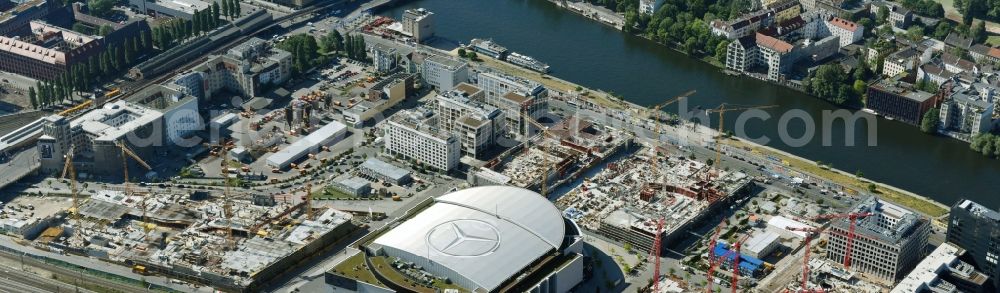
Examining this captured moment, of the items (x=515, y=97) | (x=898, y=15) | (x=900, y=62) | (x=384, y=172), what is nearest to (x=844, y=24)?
(x=898, y=15)

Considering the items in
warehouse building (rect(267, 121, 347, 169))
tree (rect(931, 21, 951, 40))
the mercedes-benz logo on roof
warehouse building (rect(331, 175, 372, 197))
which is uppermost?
the mercedes-benz logo on roof

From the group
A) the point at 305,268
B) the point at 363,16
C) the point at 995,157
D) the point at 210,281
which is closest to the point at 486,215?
the point at 305,268

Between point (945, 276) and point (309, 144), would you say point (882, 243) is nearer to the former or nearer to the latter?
point (945, 276)

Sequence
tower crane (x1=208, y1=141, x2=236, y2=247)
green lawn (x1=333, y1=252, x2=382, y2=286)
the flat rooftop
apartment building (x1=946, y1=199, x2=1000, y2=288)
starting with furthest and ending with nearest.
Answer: the flat rooftop, tower crane (x1=208, y1=141, x2=236, y2=247), apartment building (x1=946, y1=199, x2=1000, y2=288), green lawn (x1=333, y1=252, x2=382, y2=286)

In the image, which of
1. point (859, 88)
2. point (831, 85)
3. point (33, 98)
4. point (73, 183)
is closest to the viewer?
point (73, 183)

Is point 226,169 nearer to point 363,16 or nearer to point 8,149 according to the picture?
point 8,149

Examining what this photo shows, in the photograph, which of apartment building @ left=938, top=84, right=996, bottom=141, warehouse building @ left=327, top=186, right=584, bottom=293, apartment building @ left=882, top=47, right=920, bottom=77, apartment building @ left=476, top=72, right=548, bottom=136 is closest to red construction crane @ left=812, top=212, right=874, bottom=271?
warehouse building @ left=327, top=186, right=584, bottom=293

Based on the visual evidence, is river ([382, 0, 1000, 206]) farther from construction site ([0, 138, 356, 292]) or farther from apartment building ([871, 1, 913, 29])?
construction site ([0, 138, 356, 292])
